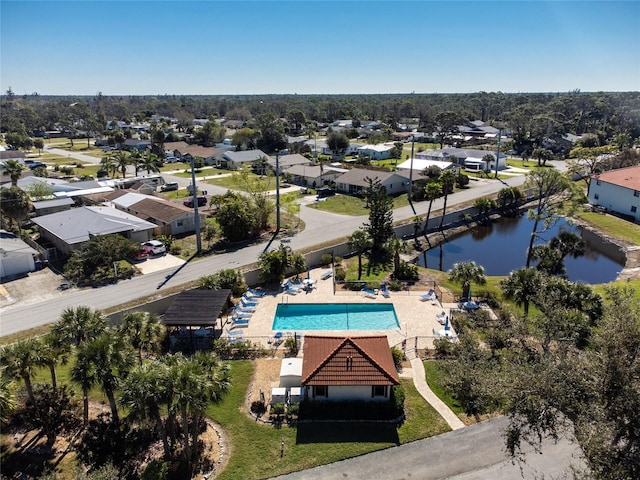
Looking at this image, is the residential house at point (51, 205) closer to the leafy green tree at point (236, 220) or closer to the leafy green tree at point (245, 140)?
the leafy green tree at point (236, 220)

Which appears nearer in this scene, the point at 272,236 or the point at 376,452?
the point at 376,452

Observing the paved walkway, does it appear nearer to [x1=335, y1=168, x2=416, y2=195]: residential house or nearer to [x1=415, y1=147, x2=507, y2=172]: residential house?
[x1=335, y1=168, x2=416, y2=195]: residential house

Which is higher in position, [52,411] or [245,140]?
[245,140]

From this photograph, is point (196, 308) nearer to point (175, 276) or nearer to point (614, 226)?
point (175, 276)

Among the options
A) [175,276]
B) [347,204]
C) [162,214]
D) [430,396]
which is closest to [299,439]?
[430,396]

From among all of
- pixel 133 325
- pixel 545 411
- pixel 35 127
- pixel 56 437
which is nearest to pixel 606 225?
pixel 545 411

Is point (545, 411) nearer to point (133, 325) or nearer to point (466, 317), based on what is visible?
point (466, 317)

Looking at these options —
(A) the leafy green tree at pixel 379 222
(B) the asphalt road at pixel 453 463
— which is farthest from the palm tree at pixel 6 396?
(A) the leafy green tree at pixel 379 222
